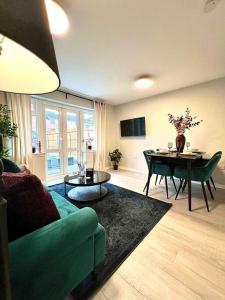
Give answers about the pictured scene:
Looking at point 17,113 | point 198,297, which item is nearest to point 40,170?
point 17,113

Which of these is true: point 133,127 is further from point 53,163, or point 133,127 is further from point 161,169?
point 53,163

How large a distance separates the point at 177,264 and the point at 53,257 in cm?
116

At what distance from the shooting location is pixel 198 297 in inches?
42.6

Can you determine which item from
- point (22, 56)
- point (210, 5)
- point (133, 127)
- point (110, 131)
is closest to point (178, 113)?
point (133, 127)

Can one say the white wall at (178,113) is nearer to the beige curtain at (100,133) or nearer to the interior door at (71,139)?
the beige curtain at (100,133)

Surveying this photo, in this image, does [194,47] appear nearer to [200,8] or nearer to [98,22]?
[200,8]

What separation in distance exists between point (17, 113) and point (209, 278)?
11.9 ft

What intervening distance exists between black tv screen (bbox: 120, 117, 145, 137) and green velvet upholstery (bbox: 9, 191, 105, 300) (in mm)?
3700

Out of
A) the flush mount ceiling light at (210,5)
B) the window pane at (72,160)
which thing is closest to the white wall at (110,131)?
the window pane at (72,160)

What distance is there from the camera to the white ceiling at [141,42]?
147 cm

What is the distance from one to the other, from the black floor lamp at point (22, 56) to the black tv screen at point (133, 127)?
12.9 ft

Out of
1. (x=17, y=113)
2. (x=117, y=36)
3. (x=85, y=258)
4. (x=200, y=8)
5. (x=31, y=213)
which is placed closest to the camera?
(x=31, y=213)

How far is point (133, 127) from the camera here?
15.2 ft

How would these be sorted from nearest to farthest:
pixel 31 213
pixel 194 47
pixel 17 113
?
pixel 31 213 → pixel 194 47 → pixel 17 113
